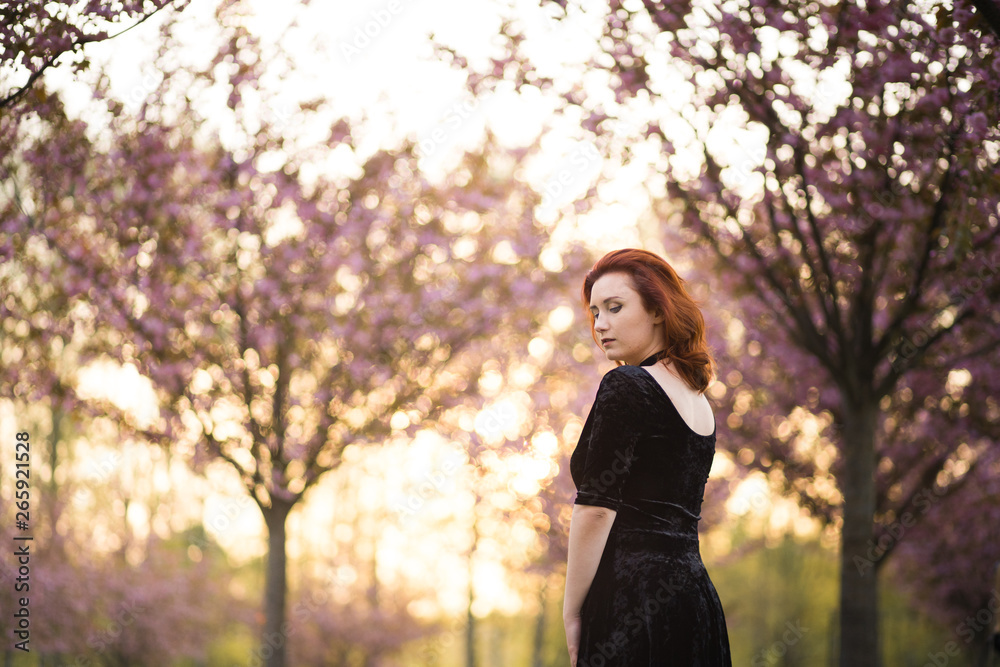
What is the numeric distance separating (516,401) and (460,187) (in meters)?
5.04

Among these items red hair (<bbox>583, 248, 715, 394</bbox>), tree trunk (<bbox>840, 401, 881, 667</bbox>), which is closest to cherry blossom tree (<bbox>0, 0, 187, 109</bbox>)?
red hair (<bbox>583, 248, 715, 394</bbox>)

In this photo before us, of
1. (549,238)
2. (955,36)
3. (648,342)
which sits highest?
(549,238)

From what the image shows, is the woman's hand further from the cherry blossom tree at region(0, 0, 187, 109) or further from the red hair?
the cherry blossom tree at region(0, 0, 187, 109)

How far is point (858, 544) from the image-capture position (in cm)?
612

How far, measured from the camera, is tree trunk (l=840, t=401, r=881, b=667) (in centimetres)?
613

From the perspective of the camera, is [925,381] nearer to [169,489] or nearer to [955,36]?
[955,36]

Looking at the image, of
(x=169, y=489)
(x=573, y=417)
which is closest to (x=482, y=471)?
(x=573, y=417)

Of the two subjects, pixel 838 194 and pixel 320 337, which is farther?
pixel 320 337

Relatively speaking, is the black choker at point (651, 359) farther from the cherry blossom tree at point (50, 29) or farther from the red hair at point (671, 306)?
the cherry blossom tree at point (50, 29)

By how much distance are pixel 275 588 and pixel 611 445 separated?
21.4 feet

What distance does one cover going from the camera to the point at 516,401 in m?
13.5

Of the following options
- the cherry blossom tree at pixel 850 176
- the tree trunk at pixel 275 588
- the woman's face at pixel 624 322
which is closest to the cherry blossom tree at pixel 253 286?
the tree trunk at pixel 275 588

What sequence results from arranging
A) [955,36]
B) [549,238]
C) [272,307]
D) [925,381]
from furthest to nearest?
[549,238] < [925,381] < [272,307] < [955,36]

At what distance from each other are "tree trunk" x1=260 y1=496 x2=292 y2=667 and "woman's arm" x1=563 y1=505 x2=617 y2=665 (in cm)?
573
